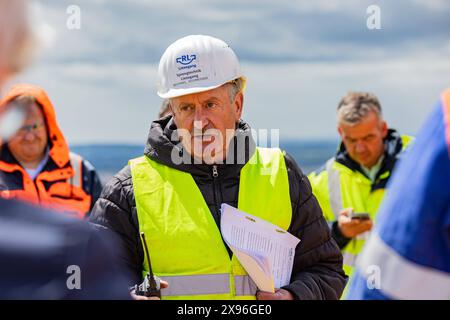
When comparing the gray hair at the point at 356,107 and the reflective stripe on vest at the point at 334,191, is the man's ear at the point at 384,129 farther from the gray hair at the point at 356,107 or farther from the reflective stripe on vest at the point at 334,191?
the reflective stripe on vest at the point at 334,191

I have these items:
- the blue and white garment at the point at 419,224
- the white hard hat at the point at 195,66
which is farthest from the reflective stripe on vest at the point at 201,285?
the blue and white garment at the point at 419,224

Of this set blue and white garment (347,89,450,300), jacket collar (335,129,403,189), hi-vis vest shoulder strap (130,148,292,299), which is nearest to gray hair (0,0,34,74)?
blue and white garment (347,89,450,300)

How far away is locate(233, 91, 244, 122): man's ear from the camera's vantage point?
398 centimetres

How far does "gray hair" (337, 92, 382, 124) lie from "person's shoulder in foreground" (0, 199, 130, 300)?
5017 mm

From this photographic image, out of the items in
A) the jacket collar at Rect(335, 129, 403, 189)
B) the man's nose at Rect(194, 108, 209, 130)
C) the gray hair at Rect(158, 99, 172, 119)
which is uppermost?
the gray hair at Rect(158, 99, 172, 119)

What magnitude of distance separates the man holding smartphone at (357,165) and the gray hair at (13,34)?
184 inches

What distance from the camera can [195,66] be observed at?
383 centimetres

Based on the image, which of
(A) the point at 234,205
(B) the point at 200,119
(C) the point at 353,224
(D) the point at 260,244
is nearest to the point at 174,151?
(B) the point at 200,119

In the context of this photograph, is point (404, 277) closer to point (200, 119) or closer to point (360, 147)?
point (200, 119)

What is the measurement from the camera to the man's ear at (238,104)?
398 centimetres

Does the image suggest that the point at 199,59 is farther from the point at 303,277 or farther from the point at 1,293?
the point at 1,293

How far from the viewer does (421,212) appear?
5.56 ft

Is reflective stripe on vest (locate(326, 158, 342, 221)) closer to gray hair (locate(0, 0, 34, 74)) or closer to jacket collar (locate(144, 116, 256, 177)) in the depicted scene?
jacket collar (locate(144, 116, 256, 177))

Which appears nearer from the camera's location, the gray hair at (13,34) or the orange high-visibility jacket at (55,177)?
the gray hair at (13,34)
